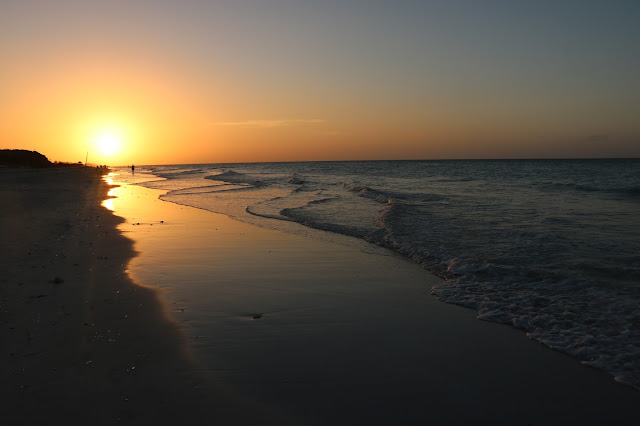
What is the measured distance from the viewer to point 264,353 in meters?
5.29

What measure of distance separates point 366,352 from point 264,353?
1.30 meters

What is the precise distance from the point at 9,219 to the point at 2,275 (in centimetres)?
857

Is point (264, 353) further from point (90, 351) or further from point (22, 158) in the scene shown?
point (22, 158)

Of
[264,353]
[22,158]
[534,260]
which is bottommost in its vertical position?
[264,353]

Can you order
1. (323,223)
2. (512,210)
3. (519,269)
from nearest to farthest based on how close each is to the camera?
(519,269) < (323,223) < (512,210)

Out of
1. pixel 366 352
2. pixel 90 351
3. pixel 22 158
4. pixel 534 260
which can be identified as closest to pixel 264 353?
pixel 366 352

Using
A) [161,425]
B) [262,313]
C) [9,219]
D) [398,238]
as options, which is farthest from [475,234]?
[9,219]

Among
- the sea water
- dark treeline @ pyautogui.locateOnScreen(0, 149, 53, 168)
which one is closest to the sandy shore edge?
the sea water

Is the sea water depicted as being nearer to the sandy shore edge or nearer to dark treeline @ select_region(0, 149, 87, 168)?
the sandy shore edge

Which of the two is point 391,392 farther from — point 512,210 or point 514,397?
point 512,210

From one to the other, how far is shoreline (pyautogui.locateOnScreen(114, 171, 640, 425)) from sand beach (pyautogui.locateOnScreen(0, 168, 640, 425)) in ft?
0.07

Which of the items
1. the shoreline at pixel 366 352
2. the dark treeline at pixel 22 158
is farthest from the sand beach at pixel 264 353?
the dark treeline at pixel 22 158

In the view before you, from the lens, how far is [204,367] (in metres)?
4.86

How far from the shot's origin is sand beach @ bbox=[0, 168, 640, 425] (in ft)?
13.3
